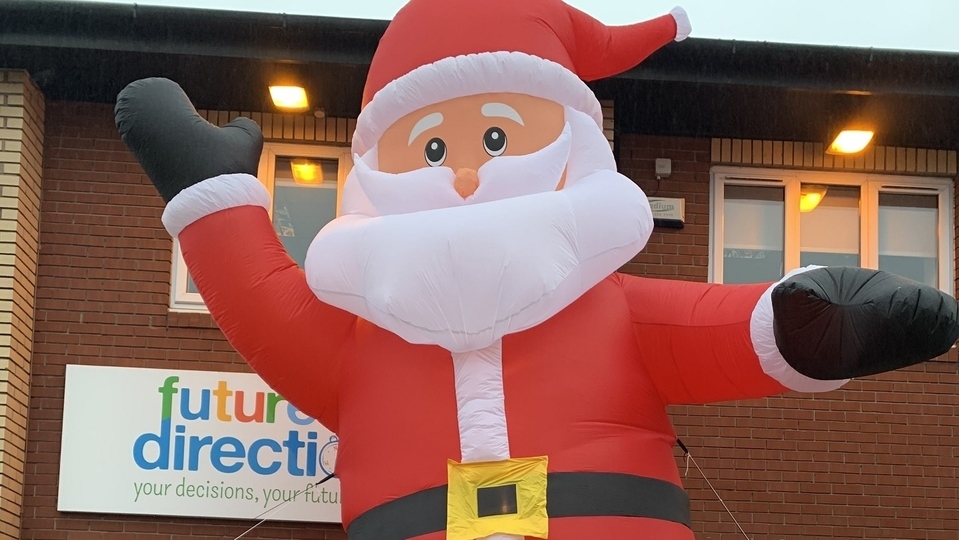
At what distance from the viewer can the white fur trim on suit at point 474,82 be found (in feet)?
17.6

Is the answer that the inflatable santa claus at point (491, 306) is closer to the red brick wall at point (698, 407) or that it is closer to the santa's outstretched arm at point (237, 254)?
the santa's outstretched arm at point (237, 254)

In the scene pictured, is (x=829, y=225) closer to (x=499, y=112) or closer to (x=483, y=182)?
(x=499, y=112)

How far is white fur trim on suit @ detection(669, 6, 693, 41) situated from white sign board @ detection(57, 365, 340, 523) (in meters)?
3.14

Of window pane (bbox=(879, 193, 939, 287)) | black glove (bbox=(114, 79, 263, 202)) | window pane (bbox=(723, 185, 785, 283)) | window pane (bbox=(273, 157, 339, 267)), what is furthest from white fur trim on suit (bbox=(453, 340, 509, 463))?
window pane (bbox=(879, 193, 939, 287))

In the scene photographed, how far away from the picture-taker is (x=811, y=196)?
8.45m

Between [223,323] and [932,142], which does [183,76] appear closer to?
[223,323]

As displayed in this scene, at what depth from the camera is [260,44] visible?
7305 mm

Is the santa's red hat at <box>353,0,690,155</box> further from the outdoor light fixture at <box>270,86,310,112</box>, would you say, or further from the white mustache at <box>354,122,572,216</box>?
the outdoor light fixture at <box>270,86,310,112</box>

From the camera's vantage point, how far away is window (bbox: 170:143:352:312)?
26.6ft

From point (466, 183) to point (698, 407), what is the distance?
326cm

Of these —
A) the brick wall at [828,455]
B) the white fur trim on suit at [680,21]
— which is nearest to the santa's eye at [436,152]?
the white fur trim on suit at [680,21]

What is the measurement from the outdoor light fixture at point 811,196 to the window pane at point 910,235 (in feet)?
1.31

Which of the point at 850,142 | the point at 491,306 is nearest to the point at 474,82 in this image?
the point at 491,306

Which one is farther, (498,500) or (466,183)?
(466,183)
